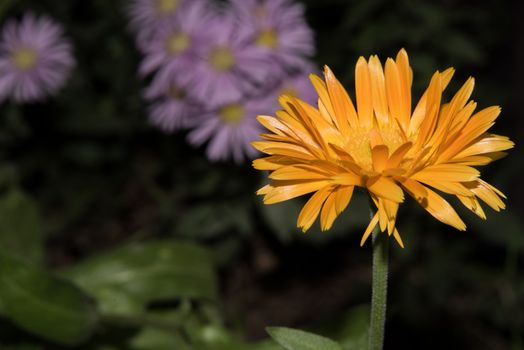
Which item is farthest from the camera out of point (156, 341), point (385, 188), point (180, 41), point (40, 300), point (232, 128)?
point (232, 128)

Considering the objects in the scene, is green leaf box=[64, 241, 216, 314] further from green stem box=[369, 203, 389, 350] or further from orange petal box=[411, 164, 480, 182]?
orange petal box=[411, 164, 480, 182]

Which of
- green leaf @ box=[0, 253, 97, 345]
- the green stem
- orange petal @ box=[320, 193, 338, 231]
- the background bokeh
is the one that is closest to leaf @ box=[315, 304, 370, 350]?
the background bokeh

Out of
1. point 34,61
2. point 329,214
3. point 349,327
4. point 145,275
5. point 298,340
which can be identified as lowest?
point 298,340

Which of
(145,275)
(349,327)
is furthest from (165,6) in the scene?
(349,327)

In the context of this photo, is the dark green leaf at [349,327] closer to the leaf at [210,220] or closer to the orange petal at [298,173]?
the leaf at [210,220]

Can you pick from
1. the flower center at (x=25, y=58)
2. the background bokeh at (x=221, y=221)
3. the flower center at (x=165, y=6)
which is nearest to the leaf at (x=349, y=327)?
the background bokeh at (x=221, y=221)

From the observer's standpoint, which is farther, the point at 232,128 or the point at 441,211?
the point at 232,128

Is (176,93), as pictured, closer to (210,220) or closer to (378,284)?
(210,220)
